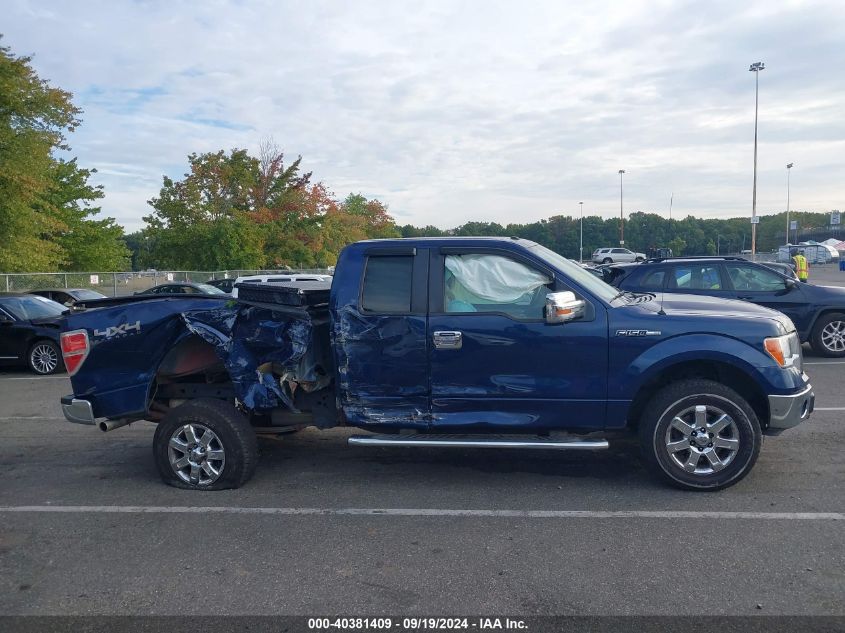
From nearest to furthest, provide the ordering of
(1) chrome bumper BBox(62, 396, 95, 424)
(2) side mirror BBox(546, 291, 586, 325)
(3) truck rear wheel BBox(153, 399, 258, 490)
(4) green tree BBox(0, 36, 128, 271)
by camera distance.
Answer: (2) side mirror BBox(546, 291, 586, 325)
(3) truck rear wheel BBox(153, 399, 258, 490)
(1) chrome bumper BBox(62, 396, 95, 424)
(4) green tree BBox(0, 36, 128, 271)

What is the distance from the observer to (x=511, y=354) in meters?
5.12

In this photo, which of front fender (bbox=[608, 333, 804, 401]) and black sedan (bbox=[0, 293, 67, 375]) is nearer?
front fender (bbox=[608, 333, 804, 401])

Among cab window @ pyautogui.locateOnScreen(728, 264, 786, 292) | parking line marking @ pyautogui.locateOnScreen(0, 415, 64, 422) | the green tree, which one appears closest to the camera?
parking line marking @ pyautogui.locateOnScreen(0, 415, 64, 422)

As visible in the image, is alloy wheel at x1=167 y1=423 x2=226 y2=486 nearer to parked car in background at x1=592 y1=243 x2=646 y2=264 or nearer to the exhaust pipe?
the exhaust pipe

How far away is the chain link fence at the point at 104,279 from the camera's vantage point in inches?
979

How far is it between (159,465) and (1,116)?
77.6 feet

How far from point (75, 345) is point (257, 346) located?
5.00ft

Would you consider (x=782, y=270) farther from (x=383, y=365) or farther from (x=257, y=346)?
(x=257, y=346)

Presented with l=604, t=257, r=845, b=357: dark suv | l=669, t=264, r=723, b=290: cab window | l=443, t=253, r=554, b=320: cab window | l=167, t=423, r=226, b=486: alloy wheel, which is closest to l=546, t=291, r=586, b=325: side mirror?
l=443, t=253, r=554, b=320: cab window

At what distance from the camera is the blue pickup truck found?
5.03 meters

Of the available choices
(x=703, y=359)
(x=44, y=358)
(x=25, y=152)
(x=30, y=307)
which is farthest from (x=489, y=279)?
(x=25, y=152)

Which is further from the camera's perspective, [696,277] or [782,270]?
[782,270]

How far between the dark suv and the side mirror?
6047mm

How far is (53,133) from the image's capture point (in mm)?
25781
